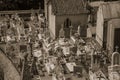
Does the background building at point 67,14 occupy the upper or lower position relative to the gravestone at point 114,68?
upper

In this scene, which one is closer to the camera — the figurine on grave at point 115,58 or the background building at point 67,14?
the figurine on grave at point 115,58

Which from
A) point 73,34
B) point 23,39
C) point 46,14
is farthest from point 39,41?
point 46,14

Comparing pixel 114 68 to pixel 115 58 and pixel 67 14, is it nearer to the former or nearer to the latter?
pixel 115 58

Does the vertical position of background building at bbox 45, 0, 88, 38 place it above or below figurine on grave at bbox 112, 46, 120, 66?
above

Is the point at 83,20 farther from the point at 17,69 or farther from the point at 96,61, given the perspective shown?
the point at 17,69

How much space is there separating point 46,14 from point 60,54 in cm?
1024

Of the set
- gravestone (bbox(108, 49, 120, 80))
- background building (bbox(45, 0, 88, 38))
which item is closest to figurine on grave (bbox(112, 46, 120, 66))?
gravestone (bbox(108, 49, 120, 80))

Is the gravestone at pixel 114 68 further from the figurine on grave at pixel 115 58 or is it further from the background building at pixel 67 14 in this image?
the background building at pixel 67 14

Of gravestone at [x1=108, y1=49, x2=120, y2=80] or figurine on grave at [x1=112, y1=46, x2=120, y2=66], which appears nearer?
gravestone at [x1=108, y1=49, x2=120, y2=80]

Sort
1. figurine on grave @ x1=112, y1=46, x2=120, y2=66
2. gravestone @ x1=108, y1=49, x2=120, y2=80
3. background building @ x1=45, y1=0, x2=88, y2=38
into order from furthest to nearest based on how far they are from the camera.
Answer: background building @ x1=45, y1=0, x2=88, y2=38
figurine on grave @ x1=112, y1=46, x2=120, y2=66
gravestone @ x1=108, y1=49, x2=120, y2=80

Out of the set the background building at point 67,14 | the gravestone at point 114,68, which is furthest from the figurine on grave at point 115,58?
the background building at point 67,14

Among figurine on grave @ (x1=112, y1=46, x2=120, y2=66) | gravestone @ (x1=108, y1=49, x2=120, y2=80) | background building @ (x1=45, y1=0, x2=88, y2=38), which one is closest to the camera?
gravestone @ (x1=108, y1=49, x2=120, y2=80)

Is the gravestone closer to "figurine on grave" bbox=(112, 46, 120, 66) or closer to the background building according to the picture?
"figurine on grave" bbox=(112, 46, 120, 66)

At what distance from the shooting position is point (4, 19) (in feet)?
121
